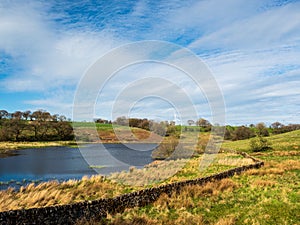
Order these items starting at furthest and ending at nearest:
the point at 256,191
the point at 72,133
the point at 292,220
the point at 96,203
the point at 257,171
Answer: the point at 72,133, the point at 257,171, the point at 256,191, the point at 96,203, the point at 292,220

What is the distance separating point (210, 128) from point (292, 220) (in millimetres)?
73478

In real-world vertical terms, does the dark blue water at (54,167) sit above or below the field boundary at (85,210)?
below

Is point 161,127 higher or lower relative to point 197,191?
higher

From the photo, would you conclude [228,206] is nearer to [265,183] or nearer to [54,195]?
[265,183]

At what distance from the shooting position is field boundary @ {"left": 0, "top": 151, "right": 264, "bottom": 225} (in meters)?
8.87

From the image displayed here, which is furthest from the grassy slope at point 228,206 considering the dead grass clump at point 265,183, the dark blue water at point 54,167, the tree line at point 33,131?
the tree line at point 33,131

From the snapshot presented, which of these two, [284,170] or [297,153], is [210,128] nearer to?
[297,153]

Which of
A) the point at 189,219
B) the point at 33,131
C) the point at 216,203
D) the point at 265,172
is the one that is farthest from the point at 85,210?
the point at 33,131

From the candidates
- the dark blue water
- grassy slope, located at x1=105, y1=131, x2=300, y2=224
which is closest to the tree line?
the dark blue water

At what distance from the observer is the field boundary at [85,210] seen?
8867 millimetres

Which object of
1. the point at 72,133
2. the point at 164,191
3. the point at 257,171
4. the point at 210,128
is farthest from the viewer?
the point at 72,133

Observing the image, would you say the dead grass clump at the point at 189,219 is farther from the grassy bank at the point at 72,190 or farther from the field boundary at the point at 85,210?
the grassy bank at the point at 72,190

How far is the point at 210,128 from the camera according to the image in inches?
3231

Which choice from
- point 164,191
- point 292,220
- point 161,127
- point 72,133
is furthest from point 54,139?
point 292,220
